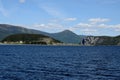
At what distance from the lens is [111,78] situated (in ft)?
209

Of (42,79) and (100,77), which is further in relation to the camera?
(100,77)

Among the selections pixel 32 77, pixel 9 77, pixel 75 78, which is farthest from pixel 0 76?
pixel 75 78

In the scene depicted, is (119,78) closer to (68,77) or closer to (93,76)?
(93,76)

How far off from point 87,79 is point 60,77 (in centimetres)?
595

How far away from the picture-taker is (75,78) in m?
62.9

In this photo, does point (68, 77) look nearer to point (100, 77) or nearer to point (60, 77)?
point (60, 77)

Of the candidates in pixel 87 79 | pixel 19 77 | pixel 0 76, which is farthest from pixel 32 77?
pixel 87 79

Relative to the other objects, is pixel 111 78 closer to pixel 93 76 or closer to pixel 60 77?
pixel 93 76

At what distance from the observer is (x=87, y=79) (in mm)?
61625

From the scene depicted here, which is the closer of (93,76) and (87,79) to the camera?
(87,79)

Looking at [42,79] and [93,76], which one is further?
[93,76]

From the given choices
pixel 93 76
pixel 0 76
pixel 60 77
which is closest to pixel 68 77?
pixel 60 77

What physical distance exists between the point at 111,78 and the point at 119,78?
1688mm

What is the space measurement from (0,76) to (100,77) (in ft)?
70.3
